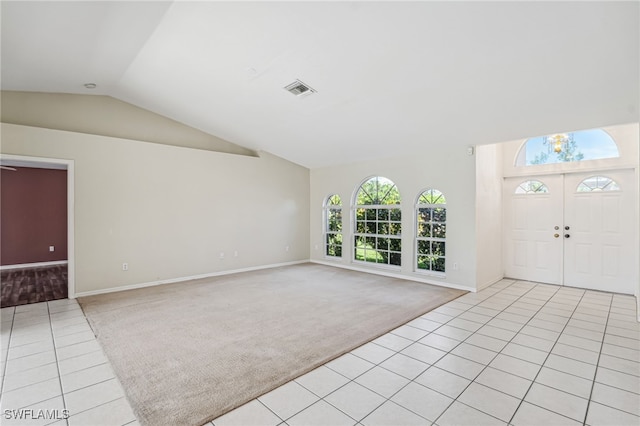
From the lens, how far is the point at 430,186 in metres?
5.57

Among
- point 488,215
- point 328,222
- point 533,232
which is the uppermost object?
point 488,215

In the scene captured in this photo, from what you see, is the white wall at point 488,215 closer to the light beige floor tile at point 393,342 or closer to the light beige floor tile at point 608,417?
the light beige floor tile at point 393,342

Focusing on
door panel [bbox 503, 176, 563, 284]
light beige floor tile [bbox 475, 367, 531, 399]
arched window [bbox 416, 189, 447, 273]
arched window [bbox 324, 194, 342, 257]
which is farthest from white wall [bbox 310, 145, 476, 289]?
light beige floor tile [bbox 475, 367, 531, 399]

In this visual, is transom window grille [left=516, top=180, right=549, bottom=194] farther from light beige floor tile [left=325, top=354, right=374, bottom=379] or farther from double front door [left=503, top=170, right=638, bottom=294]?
light beige floor tile [left=325, top=354, right=374, bottom=379]

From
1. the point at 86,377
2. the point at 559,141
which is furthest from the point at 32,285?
the point at 559,141

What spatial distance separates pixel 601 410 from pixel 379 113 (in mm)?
3837

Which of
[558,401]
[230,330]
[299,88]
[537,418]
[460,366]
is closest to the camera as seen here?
[537,418]

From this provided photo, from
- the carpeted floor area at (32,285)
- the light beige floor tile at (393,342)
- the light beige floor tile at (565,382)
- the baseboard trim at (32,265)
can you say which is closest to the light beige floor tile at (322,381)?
the light beige floor tile at (393,342)

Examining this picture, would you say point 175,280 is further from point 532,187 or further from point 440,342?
point 532,187

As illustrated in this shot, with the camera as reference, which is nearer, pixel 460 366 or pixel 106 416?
pixel 106 416

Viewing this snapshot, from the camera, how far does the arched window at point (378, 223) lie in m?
6.27

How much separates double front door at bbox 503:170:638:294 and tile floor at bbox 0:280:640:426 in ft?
4.65

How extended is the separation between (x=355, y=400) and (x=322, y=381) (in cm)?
34

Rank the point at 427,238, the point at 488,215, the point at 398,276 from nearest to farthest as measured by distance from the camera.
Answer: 1. the point at 488,215
2. the point at 427,238
3. the point at 398,276
